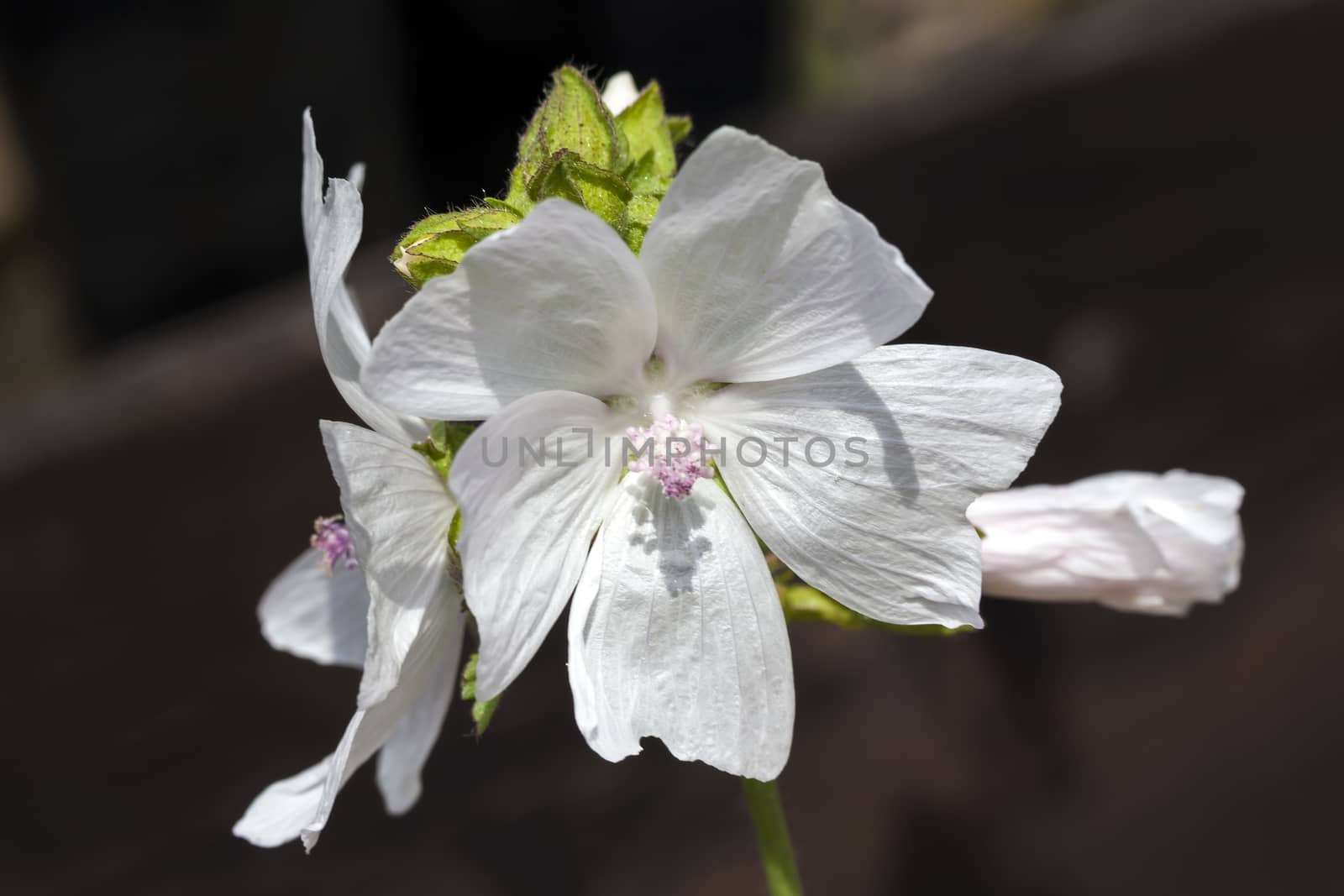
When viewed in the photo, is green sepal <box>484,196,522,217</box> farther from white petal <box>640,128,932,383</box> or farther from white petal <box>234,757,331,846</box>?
white petal <box>234,757,331,846</box>

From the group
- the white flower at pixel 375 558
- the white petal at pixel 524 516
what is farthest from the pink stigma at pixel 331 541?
the white petal at pixel 524 516

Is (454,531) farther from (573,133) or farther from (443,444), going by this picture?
(573,133)

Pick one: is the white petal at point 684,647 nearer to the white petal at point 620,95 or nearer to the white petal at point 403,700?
the white petal at point 403,700

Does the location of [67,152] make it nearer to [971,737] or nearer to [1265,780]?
[971,737]

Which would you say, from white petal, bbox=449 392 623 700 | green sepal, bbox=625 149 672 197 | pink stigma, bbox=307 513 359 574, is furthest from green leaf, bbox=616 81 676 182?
pink stigma, bbox=307 513 359 574

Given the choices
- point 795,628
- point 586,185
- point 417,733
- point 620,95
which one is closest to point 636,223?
point 586,185

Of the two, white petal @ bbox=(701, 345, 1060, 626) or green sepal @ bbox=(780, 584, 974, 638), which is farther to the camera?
green sepal @ bbox=(780, 584, 974, 638)
